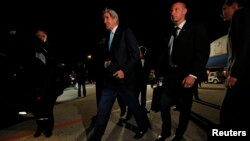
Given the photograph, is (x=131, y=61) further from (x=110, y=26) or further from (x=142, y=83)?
(x=142, y=83)

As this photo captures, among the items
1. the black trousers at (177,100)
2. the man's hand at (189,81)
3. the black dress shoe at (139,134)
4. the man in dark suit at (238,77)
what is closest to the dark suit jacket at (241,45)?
the man in dark suit at (238,77)

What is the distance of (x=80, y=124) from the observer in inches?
257

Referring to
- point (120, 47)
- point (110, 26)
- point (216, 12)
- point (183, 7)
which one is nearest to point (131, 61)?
point (120, 47)

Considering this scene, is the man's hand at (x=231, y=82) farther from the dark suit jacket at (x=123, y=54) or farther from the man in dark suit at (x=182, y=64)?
the dark suit jacket at (x=123, y=54)

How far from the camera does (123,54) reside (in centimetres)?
461

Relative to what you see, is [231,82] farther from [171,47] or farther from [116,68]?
[116,68]

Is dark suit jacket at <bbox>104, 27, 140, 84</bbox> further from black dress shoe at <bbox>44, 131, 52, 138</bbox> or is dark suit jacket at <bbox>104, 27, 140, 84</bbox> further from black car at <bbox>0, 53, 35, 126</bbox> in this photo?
black car at <bbox>0, 53, 35, 126</bbox>

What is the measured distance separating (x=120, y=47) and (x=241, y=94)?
7.35 ft

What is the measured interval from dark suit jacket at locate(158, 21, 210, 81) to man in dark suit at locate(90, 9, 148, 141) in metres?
0.67

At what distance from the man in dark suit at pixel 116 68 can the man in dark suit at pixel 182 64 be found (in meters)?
0.56

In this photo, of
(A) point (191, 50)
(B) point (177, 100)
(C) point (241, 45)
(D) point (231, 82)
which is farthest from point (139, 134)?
(C) point (241, 45)

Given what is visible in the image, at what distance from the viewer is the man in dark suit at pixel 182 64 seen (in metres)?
4.25

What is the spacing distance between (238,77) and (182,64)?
157cm

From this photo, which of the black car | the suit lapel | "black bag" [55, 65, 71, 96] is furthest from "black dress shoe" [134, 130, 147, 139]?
the black car
